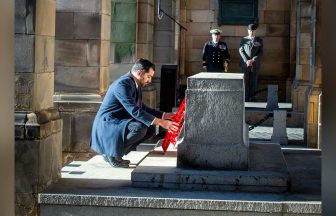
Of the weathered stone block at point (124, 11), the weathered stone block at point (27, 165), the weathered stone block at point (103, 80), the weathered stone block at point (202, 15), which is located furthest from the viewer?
the weathered stone block at point (202, 15)

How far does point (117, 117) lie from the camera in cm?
904

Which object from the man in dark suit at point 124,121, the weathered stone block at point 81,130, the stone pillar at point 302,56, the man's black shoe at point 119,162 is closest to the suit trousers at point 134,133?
the man in dark suit at point 124,121

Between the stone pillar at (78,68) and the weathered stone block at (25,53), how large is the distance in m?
4.04

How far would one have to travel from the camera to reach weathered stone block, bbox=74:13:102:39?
12.0m

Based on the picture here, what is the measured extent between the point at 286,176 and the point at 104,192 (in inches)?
73.5

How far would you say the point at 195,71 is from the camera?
22.4 m

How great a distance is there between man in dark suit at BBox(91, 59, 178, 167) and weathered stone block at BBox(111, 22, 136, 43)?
6.82m

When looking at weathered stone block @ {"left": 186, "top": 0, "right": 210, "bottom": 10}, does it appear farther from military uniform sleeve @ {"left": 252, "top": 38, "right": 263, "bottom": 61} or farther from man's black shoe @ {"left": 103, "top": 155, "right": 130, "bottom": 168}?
man's black shoe @ {"left": 103, "top": 155, "right": 130, "bottom": 168}

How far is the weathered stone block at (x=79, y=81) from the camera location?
39.4ft

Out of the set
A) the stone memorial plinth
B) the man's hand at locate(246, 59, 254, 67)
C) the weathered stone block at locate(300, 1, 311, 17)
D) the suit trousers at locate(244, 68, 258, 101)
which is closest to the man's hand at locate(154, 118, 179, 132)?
the stone memorial plinth

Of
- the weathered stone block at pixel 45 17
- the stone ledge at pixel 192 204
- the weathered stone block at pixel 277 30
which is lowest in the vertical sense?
the stone ledge at pixel 192 204

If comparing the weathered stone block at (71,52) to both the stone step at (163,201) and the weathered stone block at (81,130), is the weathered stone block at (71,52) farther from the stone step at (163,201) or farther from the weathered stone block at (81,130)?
the stone step at (163,201)

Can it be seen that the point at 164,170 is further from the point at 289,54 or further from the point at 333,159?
the point at 289,54

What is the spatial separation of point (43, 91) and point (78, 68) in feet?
12.6
